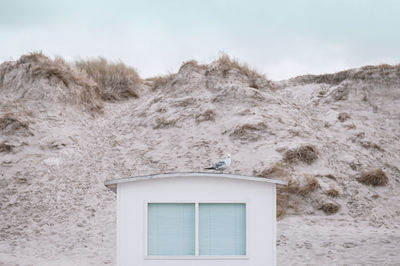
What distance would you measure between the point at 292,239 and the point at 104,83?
674 inches

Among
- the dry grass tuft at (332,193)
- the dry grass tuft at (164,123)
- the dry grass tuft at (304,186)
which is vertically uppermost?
the dry grass tuft at (164,123)

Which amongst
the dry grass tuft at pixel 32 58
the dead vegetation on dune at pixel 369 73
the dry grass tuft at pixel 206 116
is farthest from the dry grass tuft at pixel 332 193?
the dry grass tuft at pixel 32 58

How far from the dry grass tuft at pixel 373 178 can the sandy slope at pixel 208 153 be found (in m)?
0.28

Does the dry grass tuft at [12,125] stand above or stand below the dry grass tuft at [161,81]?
below

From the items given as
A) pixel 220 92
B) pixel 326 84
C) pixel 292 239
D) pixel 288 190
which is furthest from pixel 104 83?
pixel 292 239

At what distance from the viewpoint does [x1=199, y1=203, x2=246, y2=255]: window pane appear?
11336 millimetres

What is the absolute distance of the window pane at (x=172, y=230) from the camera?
11.3 metres

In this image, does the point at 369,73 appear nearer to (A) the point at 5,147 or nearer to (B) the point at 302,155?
(B) the point at 302,155

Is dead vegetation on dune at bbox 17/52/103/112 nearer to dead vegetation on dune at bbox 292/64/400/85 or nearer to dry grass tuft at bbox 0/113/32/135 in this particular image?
dry grass tuft at bbox 0/113/32/135

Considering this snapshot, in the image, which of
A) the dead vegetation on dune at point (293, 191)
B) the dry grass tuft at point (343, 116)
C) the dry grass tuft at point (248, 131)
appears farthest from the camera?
the dry grass tuft at point (343, 116)

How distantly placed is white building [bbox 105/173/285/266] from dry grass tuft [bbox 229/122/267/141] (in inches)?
453

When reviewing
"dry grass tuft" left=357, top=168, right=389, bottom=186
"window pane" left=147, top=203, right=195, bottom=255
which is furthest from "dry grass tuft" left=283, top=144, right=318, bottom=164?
"window pane" left=147, top=203, right=195, bottom=255

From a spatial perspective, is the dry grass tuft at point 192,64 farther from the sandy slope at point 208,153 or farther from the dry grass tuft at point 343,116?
the dry grass tuft at point 343,116

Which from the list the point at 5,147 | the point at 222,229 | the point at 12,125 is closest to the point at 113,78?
the point at 12,125
